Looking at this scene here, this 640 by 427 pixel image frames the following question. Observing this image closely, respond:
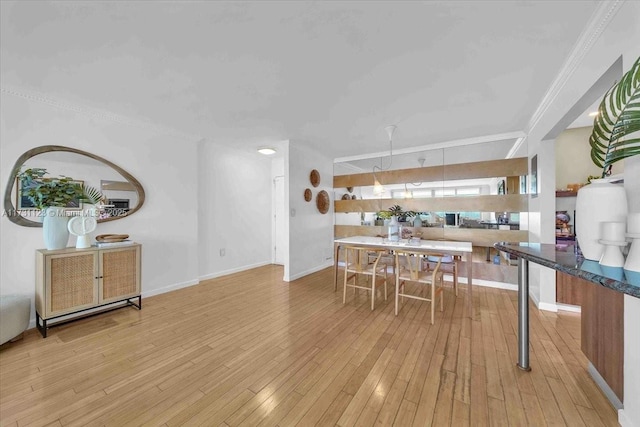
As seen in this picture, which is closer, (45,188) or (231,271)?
(45,188)

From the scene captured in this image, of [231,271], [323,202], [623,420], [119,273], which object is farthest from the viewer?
[323,202]

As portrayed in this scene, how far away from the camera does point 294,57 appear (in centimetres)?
201

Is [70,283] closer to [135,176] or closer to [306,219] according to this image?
[135,176]

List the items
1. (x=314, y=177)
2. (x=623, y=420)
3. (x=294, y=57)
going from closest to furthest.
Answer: (x=623, y=420)
(x=294, y=57)
(x=314, y=177)

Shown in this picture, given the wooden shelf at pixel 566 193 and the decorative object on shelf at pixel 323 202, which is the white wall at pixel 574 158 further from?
the decorative object on shelf at pixel 323 202

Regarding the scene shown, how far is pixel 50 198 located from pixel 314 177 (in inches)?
145

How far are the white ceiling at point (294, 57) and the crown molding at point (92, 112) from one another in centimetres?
10

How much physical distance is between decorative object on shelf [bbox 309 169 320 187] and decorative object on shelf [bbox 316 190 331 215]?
24 centimetres

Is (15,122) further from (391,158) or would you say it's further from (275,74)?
(391,158)

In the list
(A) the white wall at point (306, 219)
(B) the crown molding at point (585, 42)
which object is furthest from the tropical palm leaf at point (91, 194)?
(B) the crown molding at point (585, 42)

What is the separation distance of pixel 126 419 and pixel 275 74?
2715mm

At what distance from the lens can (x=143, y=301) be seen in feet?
11.1

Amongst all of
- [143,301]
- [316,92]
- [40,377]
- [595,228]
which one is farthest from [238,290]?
[595,228]

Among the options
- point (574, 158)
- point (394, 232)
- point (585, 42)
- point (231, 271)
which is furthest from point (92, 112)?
point (574, 158)
